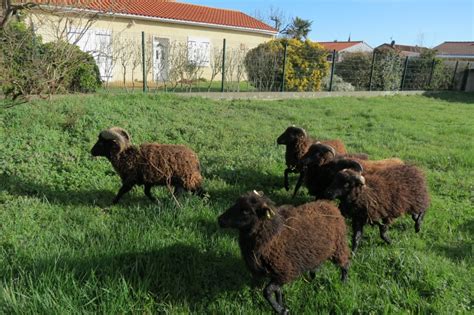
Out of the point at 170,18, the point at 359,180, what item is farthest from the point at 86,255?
the point at 170,18

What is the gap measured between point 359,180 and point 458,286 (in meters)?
1.44

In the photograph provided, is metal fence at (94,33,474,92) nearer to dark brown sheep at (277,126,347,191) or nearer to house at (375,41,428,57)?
house at (375,41,428,57)

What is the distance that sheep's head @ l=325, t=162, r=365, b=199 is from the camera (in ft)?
14.5

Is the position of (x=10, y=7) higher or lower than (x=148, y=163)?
higher

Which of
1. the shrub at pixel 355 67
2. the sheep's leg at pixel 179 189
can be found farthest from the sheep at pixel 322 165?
the shrub at pixel 355 67

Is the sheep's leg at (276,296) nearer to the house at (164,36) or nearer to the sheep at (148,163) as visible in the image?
the sheep at (148,163)

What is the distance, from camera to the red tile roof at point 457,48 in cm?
6888

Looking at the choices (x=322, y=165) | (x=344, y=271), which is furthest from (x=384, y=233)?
(x=322, y=165)

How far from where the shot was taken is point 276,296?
345cm

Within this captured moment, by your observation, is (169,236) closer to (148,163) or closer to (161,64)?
(148,163)

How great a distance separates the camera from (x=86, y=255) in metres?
3.71

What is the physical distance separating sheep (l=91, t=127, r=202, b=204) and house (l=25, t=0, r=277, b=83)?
9.11m

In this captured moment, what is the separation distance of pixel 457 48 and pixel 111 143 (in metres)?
82.4

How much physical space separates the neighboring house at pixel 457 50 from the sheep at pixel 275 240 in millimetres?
73906
